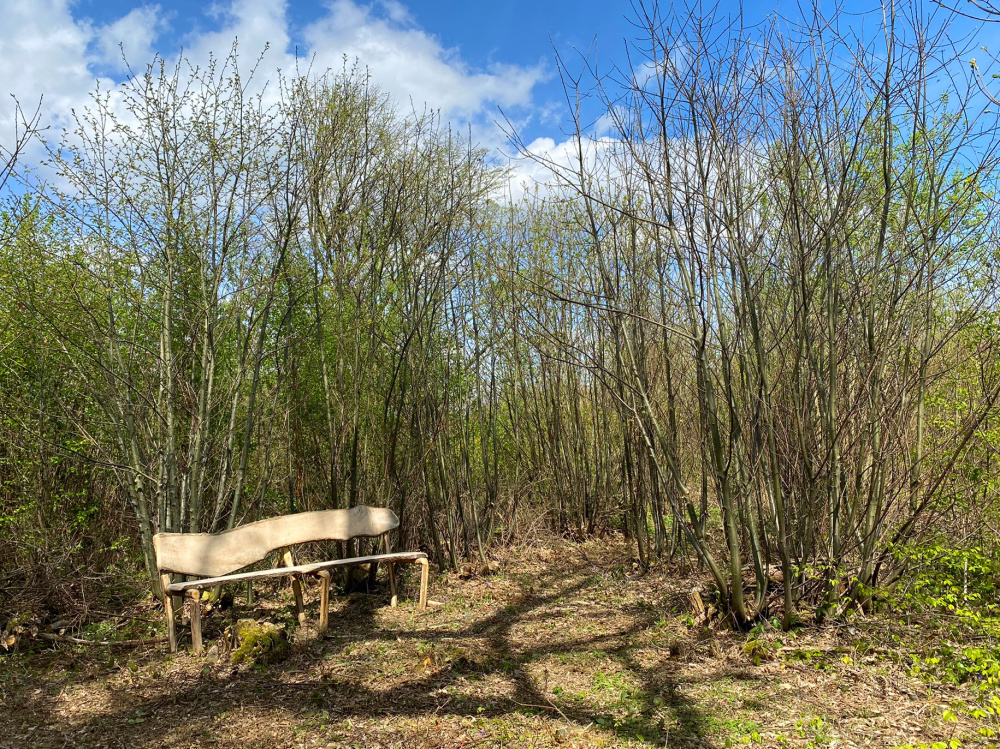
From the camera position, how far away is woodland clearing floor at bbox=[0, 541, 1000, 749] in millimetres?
3045

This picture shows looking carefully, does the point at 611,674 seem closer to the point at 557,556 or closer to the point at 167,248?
the point at 557,556

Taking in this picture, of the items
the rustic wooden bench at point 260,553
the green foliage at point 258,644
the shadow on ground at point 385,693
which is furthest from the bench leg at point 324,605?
the green foliage at point 258,644

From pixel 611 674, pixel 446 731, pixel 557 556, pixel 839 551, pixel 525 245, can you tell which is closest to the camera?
pixel 446 731

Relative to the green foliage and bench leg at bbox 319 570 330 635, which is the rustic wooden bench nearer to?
bench leg at bbox 319 570 330 635

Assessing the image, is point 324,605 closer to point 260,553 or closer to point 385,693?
point 260,553

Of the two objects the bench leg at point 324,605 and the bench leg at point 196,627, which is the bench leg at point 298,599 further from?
the bench leg at point 196,627

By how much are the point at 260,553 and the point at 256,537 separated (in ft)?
0.39

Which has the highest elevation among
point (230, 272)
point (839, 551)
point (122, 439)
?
point (230, 272)

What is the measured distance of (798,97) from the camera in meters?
4.01

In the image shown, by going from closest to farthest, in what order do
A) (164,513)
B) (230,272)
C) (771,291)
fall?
(771,291) < (164,513) < (230,272)

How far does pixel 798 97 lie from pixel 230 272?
4.05 metres

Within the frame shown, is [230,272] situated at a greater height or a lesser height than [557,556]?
greater

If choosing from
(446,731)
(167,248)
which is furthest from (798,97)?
(167,248)

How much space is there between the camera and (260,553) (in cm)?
495
